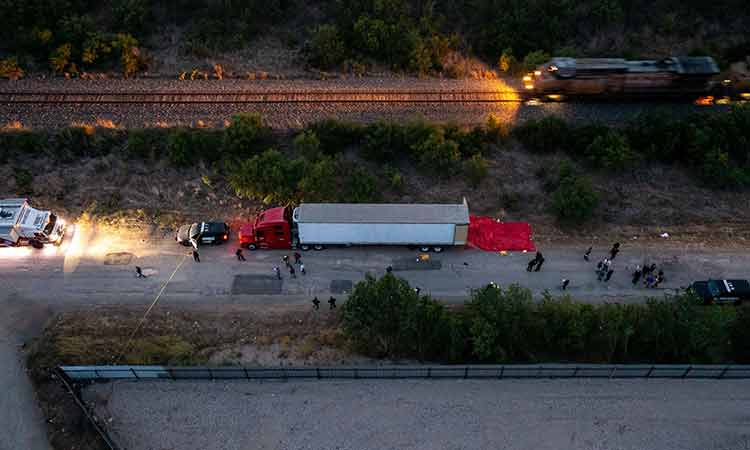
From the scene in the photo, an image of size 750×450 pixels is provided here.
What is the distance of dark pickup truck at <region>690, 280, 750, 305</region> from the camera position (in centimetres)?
2923

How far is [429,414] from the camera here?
24.4 metres

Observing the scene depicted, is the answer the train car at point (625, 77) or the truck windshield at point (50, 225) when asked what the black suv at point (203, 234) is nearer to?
the truck windshield at point (50, 225)

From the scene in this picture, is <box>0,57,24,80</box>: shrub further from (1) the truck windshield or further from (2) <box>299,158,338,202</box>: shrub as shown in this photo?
(2) <box>299,158,338,202</box>: shrub

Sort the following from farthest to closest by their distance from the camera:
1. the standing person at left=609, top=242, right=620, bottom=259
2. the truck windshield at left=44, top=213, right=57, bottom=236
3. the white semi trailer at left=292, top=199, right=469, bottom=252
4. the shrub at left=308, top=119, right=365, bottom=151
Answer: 1. the shrub at left=308, top=119, right=365, bottom=151
2. the truck windshield at left=44, top=213, right=57, bottom=236
3. the standing person at left=609, top=242, right=620, bottom=259
4. the white semi trailer at left=292, top=199, right=469, bottom=252

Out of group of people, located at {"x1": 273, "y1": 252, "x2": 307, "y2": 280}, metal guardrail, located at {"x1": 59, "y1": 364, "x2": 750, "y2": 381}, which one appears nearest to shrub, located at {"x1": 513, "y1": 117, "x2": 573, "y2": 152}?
metal guardrail, located at {"x1": 59, "y1": 364, "x2": 750, "y2": 381}

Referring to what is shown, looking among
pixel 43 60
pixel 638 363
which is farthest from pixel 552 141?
pixel 43 60

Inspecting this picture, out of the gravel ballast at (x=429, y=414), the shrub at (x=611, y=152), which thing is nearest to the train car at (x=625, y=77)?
the shrub at (x=611, y=152)

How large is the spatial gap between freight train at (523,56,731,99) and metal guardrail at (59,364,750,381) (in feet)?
68.9

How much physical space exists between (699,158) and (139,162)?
122ft

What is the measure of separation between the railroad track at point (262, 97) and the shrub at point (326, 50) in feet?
13.1

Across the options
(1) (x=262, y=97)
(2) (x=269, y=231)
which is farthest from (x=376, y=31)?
(2) (x=269, y=231)

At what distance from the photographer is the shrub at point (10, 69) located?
4109 centimetres

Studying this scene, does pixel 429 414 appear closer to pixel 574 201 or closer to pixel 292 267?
→ pixel 292 267

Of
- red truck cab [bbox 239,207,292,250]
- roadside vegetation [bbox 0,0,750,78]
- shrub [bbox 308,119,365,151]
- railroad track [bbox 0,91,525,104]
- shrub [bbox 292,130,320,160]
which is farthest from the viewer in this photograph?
roadside vegetation [bbox 0,0,750,78]
